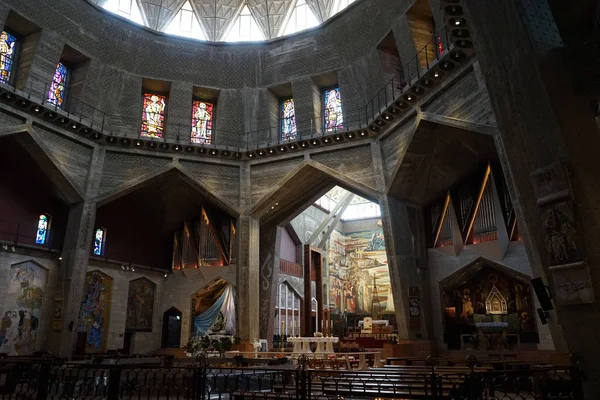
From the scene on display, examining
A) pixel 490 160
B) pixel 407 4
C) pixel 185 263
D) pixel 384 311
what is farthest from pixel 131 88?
pixel 384 311

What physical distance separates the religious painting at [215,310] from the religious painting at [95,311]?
375 centimetres

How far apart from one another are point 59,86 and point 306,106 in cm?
972

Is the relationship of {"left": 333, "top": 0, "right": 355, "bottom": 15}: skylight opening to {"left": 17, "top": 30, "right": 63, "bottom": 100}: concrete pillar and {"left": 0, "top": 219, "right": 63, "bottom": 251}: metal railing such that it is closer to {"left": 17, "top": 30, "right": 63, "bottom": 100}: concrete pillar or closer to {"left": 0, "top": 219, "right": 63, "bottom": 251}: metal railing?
{"left": 17, "top": 30, "right": 63, "bottom": 100}: concrete pillar

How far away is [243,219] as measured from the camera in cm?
1964

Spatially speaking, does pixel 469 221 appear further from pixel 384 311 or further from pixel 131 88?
pixel 384 311

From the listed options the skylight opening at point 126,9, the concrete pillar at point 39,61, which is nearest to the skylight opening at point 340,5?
the skylight opening at point 126,9

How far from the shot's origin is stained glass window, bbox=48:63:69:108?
684 inches

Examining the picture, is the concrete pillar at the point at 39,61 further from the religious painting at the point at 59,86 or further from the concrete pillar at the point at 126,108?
the concrete pillar at the point at 126,108

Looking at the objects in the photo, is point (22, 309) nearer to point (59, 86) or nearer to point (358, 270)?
point (59, 86)

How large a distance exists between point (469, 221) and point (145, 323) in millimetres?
14655

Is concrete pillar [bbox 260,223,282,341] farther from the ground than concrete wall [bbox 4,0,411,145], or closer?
closer

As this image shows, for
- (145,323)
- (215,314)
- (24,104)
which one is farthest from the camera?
(145,323)

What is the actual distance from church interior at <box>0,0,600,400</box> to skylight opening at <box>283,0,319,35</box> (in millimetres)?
60

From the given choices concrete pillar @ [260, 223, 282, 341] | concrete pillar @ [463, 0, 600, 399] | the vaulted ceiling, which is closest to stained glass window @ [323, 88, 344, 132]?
the vaulted ceiling
